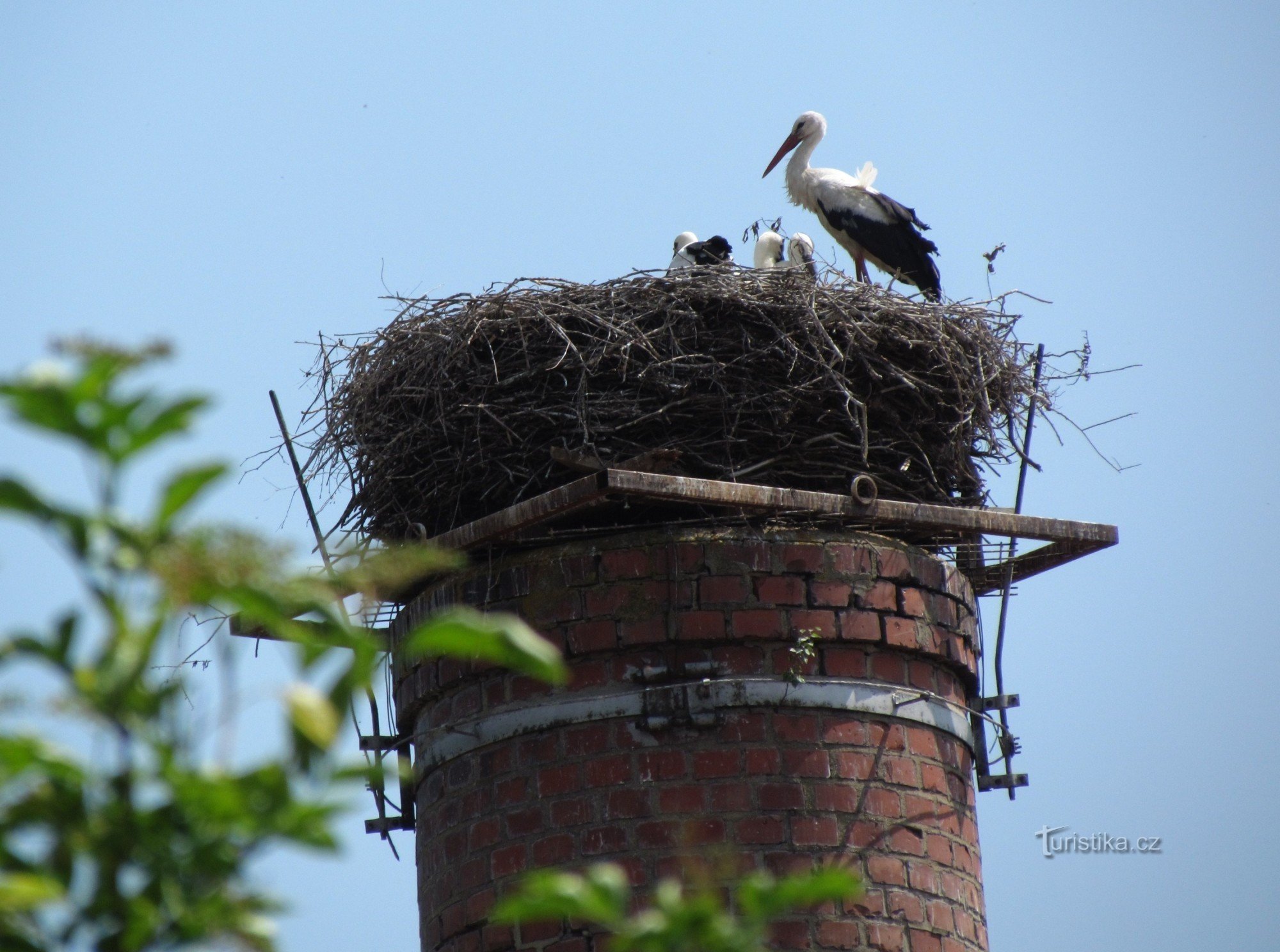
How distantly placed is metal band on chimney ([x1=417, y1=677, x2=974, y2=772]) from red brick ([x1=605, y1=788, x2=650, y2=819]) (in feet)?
0.58

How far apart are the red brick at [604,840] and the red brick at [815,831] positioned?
17.1 inches

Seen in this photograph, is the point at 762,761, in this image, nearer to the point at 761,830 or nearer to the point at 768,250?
the point at 761,830

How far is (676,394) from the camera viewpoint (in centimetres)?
552

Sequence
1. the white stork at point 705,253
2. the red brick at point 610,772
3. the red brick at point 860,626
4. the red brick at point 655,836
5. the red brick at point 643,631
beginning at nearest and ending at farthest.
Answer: the red brick at point 655,836, the red brick at point 610,772, the red brick at point 643,631, the red brick at point 860,626, the white stork at point 705,253

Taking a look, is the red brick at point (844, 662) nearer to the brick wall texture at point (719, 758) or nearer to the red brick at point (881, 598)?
the brick wall texture at point (719, 758)

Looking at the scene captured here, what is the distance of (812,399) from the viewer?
18.2 feet

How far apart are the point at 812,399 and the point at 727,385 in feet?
0.87

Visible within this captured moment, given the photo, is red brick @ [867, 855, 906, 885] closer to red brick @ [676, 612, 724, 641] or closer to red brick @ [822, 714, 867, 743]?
red brick @ [822, 714, 867, 743]

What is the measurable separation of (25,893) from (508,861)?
3567 millimetres

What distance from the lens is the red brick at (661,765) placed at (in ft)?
15.1

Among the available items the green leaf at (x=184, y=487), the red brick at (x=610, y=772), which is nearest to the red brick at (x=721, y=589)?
the red brick at (x=610, y=772)

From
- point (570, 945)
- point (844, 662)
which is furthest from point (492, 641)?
point (844, 662)

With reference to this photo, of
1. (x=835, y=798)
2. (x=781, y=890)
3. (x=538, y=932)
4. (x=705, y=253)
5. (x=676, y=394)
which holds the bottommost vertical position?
(x=781, y=890)

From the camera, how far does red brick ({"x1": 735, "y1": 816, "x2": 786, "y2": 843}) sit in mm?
4539
